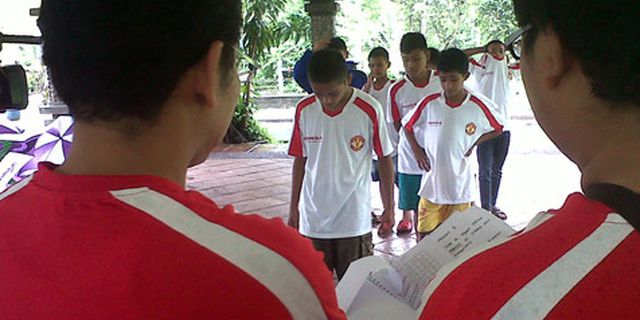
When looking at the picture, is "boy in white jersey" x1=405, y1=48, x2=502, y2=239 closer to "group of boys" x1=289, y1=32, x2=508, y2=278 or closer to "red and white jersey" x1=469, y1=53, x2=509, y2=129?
"group of boys" x1=289, y1=32, x2=508, y2=278

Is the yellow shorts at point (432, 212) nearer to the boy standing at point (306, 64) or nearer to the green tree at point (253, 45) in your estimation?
the boy standing at point (306, 64)

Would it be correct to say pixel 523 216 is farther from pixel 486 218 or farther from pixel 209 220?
pixel 209 220

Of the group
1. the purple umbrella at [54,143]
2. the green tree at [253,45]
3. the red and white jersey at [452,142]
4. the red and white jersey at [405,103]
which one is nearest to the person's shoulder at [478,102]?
the red and white jersey at [452,142]

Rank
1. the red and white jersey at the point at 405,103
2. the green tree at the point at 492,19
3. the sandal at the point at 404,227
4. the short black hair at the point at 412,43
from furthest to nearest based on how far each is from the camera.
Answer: the green tree at the point at 492,19 < the sandal at the point at 404,227 < the short black hair at the point at 412,43 < the red and white jersey at the point at 405,103

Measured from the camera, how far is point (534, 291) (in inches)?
25.3

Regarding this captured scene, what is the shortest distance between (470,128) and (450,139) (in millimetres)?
140

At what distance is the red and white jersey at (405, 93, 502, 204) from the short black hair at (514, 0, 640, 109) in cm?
264

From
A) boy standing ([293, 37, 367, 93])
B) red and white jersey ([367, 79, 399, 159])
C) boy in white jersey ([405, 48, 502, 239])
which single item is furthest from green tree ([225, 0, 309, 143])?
boy in white jersey ([405, 48, 502, 239])

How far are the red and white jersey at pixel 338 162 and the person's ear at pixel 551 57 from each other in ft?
6.90

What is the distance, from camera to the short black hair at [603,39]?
662 millimetres

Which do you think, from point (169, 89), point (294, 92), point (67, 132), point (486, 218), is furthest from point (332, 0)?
point (294, 92)

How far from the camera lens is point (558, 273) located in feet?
2.10

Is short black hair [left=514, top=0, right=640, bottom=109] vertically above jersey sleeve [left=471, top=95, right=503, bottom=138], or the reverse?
short black hair [left=514, top=0, right=640, bottom=109]

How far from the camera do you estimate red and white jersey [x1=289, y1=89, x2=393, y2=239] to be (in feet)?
9.41
